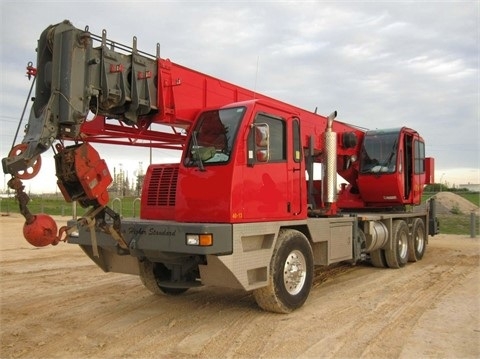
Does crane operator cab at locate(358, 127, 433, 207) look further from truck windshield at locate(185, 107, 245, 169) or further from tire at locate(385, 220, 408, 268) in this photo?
truck windshield at locate(185, 107, 245, 169)

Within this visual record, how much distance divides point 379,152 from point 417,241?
2688 mm

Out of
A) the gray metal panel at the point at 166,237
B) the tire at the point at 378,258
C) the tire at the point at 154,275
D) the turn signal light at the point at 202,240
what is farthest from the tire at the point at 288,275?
the tire at the point at 378,258

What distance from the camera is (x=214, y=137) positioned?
6594 millimetres

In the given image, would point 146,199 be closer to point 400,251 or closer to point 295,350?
point 295,350

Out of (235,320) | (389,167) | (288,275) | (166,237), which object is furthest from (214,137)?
(389,167)

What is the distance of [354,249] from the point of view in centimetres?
904

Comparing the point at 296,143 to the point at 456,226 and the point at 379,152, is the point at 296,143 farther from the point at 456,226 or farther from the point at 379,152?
the point at 456,226

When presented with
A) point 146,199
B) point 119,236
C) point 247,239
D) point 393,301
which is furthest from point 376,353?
point 146,199

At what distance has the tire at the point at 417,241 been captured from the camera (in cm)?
1223

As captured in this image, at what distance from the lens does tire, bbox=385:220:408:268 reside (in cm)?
1111

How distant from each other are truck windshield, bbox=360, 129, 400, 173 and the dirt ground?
284cm

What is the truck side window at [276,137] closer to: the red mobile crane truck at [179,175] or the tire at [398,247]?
→ the red mobile crane truck at [179,175]

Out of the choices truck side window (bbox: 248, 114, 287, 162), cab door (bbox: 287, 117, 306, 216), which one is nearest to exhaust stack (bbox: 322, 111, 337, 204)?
cab door (bbox: 287, 117, 306, 216)

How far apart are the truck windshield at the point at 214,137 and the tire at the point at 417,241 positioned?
7421mm
